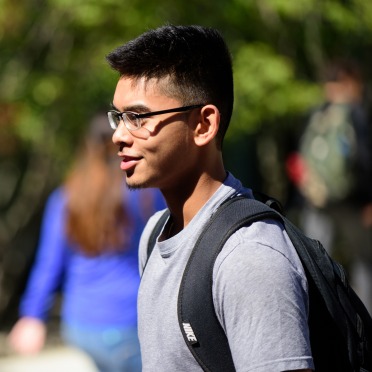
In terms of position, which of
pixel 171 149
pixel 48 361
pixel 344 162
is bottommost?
pixel 48 361

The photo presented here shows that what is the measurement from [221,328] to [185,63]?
77 cm

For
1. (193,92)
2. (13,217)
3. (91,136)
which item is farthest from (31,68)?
(193,92)

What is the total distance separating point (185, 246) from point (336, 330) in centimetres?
47

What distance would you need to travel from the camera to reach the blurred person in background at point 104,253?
16.5 feet

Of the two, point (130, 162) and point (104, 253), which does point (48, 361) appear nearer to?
point (104, 253)

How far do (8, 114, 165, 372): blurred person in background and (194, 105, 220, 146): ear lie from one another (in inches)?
85.8

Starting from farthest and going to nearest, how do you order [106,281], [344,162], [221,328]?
[344,162]
[106,281]
[221,328]

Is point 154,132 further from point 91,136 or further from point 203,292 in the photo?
point 91,136

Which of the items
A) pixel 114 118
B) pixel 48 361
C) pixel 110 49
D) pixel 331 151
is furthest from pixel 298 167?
pixel 114 118

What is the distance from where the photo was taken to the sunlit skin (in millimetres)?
2873

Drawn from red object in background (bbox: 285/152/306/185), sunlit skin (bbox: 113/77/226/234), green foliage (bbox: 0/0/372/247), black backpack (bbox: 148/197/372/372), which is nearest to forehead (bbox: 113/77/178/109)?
sunlit skin (bbox: 113/77/226/234)

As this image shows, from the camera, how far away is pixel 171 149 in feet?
9.43

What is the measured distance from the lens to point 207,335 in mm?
2604

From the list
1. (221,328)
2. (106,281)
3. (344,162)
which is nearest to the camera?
(221,328)
